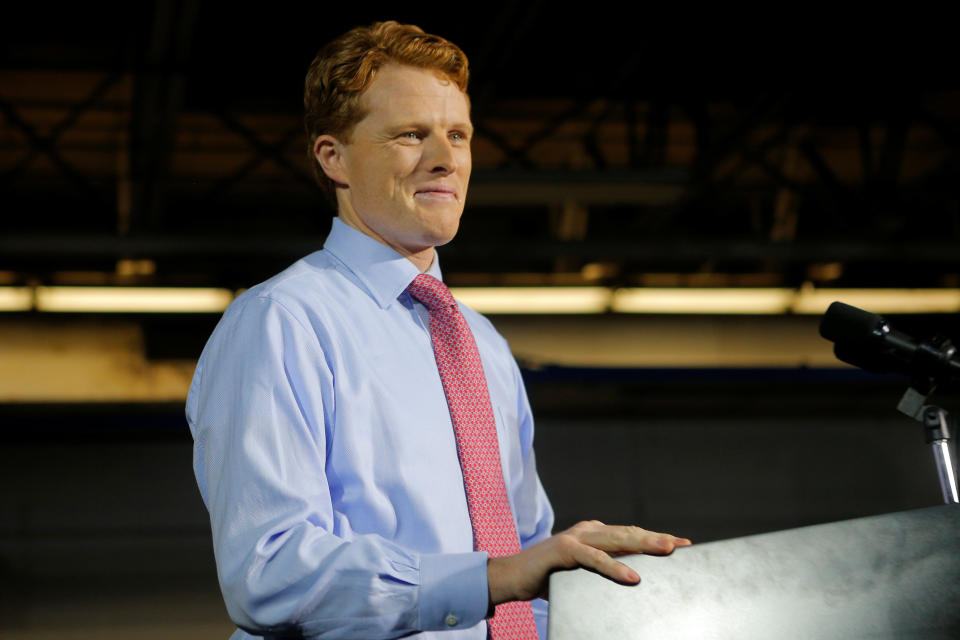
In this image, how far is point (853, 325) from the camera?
1172 millimetres

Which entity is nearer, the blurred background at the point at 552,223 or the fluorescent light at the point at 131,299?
the blurred background at the point at 552,223

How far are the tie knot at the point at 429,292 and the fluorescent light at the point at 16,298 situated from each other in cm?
580

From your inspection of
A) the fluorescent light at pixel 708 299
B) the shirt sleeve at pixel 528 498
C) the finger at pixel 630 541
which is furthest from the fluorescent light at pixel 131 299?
the finger at pixel 630 541

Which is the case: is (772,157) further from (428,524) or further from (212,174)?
(428,524)

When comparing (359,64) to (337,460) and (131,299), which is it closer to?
(337,460)

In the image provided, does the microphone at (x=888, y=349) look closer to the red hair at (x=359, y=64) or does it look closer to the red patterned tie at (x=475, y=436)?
the red patterned tie at (x=475, y=436)

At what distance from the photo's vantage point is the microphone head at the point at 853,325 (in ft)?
3.80

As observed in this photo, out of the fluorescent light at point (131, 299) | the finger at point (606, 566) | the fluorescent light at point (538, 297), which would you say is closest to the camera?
the finger at point (606, 566)

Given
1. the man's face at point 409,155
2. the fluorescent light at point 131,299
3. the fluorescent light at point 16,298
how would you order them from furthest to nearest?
the fluorescent light at point 16,298 < the fluorescent light at point 131,299 < the man's face at point 409,155

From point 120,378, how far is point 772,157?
6.19 m

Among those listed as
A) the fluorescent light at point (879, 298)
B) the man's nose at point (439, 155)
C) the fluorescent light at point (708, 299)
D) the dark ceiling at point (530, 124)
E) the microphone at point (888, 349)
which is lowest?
the microphone at point (888, 349)

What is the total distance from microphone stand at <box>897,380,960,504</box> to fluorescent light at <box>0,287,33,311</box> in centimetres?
626

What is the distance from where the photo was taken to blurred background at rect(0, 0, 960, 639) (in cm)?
459

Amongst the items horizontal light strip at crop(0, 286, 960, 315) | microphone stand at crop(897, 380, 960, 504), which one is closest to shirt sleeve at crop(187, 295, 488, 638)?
microphone stand at crop(897, 380, 960, 504)
